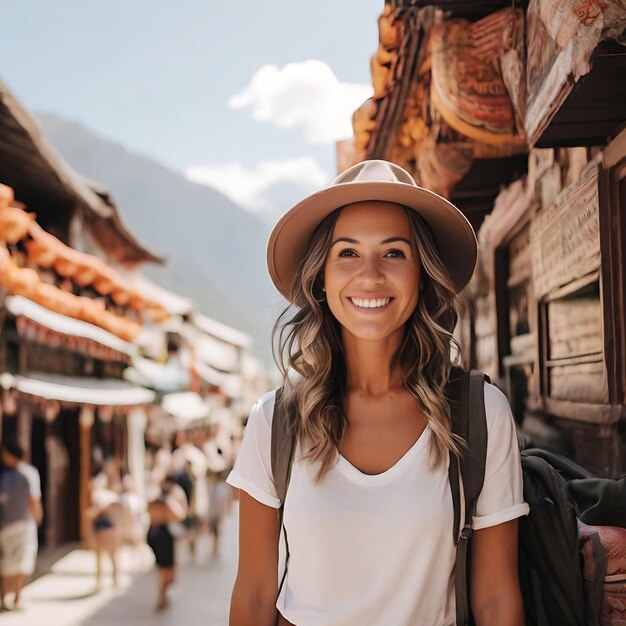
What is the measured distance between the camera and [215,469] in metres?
15.2

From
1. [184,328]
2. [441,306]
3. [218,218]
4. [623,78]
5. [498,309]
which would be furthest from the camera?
[218,218]

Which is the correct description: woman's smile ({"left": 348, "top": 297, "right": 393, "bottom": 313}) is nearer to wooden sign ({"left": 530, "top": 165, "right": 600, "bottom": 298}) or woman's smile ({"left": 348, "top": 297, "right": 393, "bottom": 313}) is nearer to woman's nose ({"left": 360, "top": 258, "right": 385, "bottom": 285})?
woman's nose ({"left": 360, "top": 258, "right": 385, "bottom": 285})

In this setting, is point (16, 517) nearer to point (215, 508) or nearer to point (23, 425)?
point (23, 425)

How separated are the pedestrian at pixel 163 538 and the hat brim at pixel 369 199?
7260 millimetres

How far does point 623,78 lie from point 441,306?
3.09 feet

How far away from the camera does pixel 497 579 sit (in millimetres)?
1771

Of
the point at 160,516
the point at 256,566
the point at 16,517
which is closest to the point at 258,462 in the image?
the point at 256,566

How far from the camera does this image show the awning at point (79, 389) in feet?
30.4

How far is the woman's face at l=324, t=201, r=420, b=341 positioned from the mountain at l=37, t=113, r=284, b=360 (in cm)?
10940

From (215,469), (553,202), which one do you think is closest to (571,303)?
(553,202)

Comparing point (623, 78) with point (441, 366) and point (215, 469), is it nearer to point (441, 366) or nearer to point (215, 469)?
point (441, 366)

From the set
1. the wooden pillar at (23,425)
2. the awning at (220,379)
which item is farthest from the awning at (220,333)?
the wooden pillar at (23,425)

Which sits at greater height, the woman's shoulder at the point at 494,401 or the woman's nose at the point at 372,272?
the woman's nose at the point at 372,272

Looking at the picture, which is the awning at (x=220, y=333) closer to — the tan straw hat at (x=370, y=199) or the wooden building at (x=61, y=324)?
the wooden building at (x=61, y=324)
